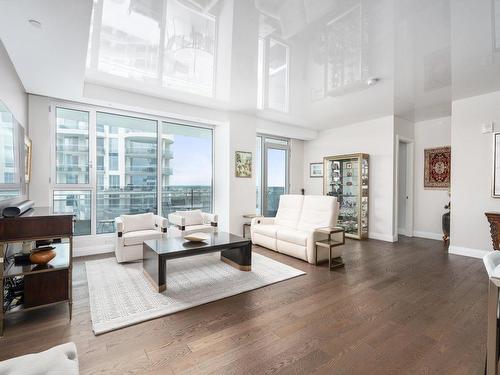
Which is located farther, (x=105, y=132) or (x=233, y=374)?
(x=105, y=132)

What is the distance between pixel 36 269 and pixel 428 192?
22.0 ft

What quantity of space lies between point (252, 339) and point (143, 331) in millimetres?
896

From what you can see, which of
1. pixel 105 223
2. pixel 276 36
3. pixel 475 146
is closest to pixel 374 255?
pixel 475 146

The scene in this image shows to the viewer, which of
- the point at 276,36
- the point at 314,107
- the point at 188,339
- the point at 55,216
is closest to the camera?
the point at 188,339

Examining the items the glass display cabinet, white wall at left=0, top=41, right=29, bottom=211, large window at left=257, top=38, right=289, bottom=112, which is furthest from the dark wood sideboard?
the glass display cabinet

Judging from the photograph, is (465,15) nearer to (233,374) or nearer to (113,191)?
(233,374)

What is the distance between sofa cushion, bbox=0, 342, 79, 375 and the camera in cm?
107

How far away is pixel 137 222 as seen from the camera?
409cm

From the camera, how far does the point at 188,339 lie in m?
1.97

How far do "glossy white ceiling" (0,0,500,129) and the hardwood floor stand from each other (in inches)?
99.1

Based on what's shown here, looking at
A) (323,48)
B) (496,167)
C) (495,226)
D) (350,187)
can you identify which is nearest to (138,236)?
(323,48)

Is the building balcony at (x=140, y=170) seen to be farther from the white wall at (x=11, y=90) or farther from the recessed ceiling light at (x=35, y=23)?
the recessed ceiling light at (x=35, y=23)

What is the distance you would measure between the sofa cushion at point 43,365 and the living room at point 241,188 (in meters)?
0.01

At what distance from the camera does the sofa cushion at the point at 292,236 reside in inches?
153
